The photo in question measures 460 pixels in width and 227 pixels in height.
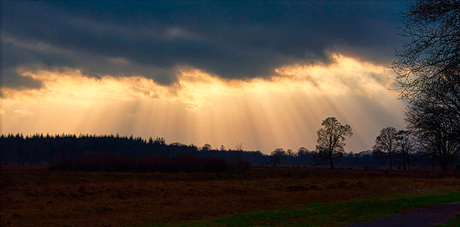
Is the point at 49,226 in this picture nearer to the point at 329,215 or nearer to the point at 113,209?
the point at 113,209

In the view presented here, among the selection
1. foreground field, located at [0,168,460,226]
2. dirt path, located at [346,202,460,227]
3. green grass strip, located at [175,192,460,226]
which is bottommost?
foreground field, located at [0,168,460,226]

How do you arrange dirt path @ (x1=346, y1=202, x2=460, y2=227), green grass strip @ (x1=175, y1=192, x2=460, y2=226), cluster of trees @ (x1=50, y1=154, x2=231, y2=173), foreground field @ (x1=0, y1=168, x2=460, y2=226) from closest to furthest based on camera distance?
dirt path @ (x1=346, y1=202, x2=460, y2=227) < green grass strip @ (x1=175, y1=192, x2=460, y2=226) < foreground field @ (x1=0, y1=168, x2=460, y2=226) < cluster of trees @ (x1=50, y1=154, x2=231, y2=173)

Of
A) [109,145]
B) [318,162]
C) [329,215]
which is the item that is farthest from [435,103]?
[109,145]

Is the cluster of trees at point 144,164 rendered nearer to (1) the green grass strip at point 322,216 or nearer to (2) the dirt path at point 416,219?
(1) the green grass strip at point 322,216

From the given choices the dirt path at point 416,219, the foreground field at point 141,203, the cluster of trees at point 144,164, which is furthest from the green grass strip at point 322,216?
the cluster of trees at point 144,164

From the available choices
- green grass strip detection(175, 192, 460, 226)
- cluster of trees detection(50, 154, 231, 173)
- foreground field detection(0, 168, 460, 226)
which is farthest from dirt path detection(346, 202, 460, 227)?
cluster of trees detection(50, 154, 231, 173)

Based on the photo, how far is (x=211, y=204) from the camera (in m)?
26.5

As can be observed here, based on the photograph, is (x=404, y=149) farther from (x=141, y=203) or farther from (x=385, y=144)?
(x=141, y=203)

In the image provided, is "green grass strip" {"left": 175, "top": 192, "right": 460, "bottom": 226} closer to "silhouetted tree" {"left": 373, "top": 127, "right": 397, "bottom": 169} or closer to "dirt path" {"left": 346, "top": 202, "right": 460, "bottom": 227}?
"dirt path" {"left": 346, "top": 202, "right": 460, "bottom": 227}

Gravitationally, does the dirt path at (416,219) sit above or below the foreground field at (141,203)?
above

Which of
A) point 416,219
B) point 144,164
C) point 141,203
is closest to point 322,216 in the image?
point 416,219

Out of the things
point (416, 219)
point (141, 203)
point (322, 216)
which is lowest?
point (141, 203)

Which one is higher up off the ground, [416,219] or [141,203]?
[416,219]

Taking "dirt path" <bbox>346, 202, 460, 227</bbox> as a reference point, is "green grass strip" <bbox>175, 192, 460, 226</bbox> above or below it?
below
